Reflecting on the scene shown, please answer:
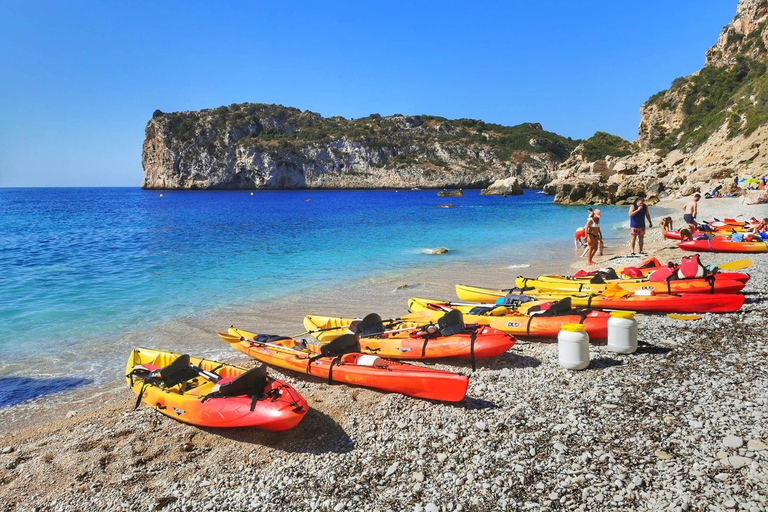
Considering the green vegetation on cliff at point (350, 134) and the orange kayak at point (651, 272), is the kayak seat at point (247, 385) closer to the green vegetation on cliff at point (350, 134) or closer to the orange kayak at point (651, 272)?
the orange kayak at point (651, 272)

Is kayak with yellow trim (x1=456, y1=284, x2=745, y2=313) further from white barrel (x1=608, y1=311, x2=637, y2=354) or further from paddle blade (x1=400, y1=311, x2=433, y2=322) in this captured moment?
white barrel (x1=608, y1=311, x2=637, y2=354)

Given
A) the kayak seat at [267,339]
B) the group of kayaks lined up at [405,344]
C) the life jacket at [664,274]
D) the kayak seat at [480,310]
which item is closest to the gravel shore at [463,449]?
the group of kayaks lined up at [405,344]

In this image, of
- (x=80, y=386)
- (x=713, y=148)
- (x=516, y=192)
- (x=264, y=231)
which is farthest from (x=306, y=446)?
(x=516, y=192)

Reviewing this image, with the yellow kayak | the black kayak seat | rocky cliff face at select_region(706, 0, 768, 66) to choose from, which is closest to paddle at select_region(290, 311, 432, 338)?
the black kayak seat

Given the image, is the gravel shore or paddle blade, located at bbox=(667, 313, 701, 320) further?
paddle blade, located at bbox=(667, 313, 701, 320)

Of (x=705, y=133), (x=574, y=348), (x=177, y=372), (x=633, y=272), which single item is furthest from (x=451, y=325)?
(x=705, y=133)

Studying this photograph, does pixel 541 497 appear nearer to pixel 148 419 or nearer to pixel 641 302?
pixel 148 419

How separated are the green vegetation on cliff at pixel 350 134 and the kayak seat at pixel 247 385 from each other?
11364 cm

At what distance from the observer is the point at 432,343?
23.8ft

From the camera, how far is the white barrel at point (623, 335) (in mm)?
6668

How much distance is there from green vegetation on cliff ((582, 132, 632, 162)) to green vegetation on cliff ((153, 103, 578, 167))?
33.3 meters

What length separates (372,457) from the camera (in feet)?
15.4

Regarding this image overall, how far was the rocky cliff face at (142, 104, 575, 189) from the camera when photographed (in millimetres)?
114500

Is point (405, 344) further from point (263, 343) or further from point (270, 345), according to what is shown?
point (263, 343)
